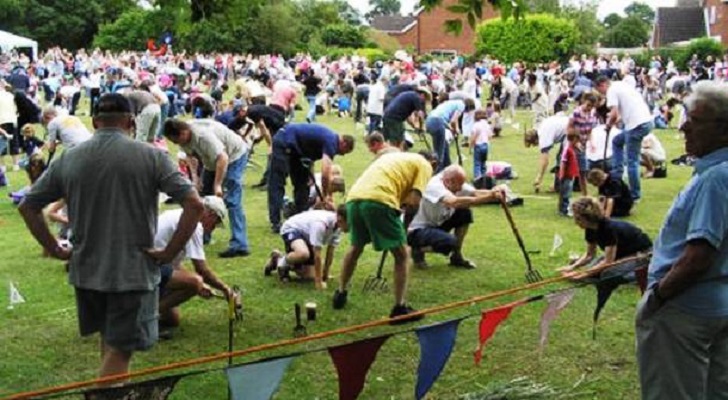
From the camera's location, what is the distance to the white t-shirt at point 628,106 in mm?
11797

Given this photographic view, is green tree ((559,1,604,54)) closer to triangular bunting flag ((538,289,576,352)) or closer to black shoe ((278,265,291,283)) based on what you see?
black shoe ((278,265,291,283))

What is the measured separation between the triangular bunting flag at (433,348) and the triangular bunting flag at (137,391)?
4.74 ft

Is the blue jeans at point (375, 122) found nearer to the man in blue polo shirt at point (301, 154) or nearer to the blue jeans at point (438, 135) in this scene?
the blue jeans at point (438, 135)

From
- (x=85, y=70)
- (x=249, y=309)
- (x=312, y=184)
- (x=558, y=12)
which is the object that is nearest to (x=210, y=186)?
(x=312, y=184)

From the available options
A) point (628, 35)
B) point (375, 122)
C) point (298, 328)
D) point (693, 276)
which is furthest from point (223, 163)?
point (628, 35)

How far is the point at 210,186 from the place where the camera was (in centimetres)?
961

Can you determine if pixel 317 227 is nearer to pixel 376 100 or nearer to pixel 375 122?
pixel 376 100

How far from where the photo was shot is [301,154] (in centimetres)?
1016

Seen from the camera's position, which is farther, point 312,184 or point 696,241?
point 312,184

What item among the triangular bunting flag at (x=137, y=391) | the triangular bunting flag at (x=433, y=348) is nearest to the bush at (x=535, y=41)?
the triangular bunting flag at (x=433, y=348)

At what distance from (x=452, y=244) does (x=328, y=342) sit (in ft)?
8.13

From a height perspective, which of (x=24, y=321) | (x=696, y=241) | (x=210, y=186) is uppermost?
(x=696, y=241)

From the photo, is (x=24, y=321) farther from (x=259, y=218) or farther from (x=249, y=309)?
(x=259, y=218)

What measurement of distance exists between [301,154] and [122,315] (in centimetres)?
568
